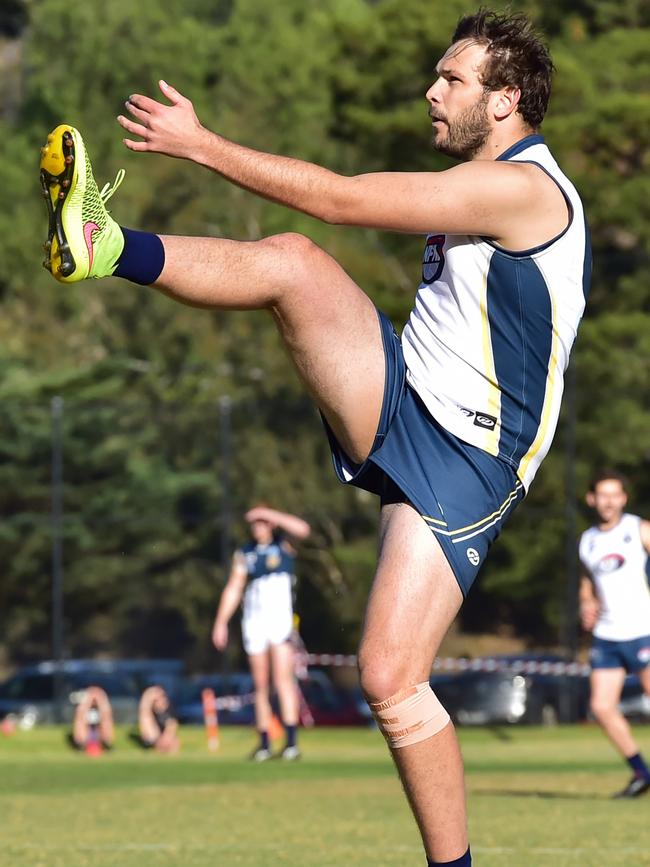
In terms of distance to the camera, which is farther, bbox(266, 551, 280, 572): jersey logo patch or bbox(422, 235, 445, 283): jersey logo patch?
bbox(266, 551, 280, 572): jersey logo patch

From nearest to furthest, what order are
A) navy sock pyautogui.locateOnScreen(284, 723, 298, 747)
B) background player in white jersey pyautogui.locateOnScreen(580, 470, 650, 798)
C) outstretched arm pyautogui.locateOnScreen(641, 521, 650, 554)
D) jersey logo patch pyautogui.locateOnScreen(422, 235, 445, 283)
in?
jersey logo patch pyautogui.locateOnScreen(422, 235, 445, 283) < background player in white jersey pyautogui.locateOnScreen(580, 470, 650, 798) < outstretched arm pyautogui.locateOnScreen(641, 521, 650, 554) < navy sock pyautogui.locateOnScreen(284, 723, 298, 747)

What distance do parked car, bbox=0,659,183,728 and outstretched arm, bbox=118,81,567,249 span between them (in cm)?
2059

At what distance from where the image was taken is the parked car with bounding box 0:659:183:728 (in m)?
25.3

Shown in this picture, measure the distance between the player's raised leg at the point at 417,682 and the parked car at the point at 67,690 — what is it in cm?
2025

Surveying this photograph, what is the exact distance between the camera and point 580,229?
483 cm

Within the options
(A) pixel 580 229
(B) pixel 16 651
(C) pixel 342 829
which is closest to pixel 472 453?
(A) pixel 580 229

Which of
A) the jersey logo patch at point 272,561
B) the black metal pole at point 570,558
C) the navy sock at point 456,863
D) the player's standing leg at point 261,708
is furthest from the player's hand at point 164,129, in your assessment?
the black metal pole at point 570,558

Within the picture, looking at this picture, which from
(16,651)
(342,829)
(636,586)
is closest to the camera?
(342,829)

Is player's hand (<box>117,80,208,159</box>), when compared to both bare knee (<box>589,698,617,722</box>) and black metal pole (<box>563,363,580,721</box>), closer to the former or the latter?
bare knee (<box>589,698,617,722</box>)

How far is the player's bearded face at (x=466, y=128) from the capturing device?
491 centimetres

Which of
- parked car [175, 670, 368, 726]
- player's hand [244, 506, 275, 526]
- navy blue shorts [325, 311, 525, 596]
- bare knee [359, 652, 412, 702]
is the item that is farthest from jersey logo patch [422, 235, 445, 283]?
parked car [175, 670, 368, 726]

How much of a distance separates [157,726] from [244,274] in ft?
44.4

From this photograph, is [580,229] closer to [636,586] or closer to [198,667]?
[636,586]

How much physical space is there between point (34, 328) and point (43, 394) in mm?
7003
